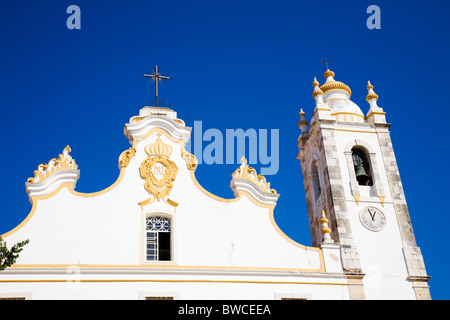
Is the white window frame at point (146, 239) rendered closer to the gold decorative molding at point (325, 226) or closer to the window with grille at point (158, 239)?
the window with grille at point (158, 239)

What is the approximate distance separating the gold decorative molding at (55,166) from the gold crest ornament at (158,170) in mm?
2319

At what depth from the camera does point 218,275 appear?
17.0 m

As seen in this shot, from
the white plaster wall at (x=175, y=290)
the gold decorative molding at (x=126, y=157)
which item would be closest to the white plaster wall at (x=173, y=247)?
the white plaster wall at (x=175, y=290)

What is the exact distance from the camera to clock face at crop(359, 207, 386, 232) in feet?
64.4

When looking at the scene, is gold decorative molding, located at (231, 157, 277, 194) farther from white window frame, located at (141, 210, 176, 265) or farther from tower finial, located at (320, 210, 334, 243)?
white window frame, located at (141, 210, 176, 265)

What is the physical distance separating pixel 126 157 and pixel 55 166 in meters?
2.28

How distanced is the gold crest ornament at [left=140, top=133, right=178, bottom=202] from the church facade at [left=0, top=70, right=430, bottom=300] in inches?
1.4

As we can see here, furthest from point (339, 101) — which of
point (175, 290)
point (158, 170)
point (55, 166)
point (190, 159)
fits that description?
point (55, 166)

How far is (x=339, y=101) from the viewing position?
23.1m

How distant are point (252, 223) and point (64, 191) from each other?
6.07m

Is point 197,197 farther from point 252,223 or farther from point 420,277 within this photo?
point 420,277

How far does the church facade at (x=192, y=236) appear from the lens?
1648 cm

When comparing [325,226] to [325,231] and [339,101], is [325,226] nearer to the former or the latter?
[325,231]
